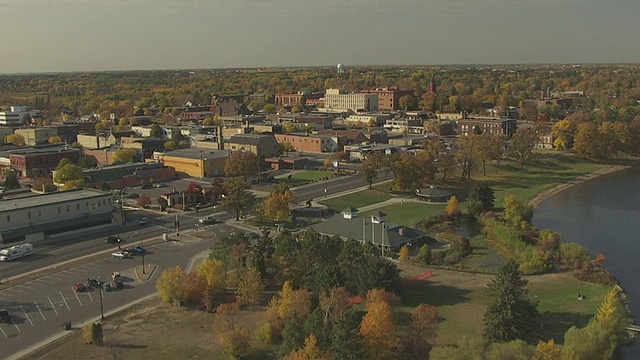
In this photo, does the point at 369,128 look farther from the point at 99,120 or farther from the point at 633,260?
the point at 633,260

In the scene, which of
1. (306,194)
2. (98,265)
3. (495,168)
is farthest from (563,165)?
(98,265)

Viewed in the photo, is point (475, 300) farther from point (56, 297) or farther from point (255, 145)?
point (255, 145)

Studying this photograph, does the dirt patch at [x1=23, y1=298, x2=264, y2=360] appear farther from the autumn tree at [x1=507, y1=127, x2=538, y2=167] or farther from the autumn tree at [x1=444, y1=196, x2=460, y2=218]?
the autumn tree at [x1=507, y1=127, x2=538, y2=167]

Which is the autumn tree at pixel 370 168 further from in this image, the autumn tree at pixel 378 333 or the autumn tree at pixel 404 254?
the autumn tree at pixel 378 333

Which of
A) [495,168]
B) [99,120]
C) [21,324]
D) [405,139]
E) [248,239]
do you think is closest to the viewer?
[21,324]

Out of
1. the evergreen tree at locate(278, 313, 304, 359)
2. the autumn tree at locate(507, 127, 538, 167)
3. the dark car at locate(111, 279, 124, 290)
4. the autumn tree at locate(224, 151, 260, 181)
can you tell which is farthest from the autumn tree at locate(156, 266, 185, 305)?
the autumn tree at locate(507, 127, 538, 167)

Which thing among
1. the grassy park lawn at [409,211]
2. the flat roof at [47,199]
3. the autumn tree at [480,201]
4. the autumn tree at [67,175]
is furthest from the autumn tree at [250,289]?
the autumn tree at [67,175]
